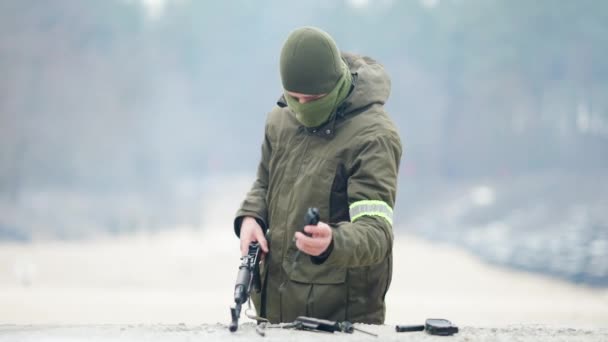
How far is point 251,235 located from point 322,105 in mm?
462

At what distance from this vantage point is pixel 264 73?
87.6 ft

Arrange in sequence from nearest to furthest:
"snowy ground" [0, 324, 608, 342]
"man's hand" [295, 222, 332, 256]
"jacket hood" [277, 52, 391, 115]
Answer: "man's hand" [295, 222, 332, 256] < "snowy ground" [0, 324, 608, 342] < "jacket hood" [277, 52, 391, 115]

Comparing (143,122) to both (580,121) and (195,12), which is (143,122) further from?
(580,121)

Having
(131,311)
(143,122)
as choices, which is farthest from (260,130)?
(131,311)

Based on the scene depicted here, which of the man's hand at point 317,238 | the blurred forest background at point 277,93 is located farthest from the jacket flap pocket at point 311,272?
the blurred forest background at point 277,93

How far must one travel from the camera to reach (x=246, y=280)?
2260 mm

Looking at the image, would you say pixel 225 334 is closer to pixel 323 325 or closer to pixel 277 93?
pixel 323 325

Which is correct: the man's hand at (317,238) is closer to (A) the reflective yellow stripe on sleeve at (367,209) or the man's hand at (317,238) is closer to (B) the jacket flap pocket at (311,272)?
(A) the reflective yellow stripe on sleeve at (367,209)

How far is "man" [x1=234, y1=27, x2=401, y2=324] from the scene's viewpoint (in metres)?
2.22

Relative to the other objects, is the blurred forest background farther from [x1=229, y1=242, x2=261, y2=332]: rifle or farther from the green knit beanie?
the green knit beanie

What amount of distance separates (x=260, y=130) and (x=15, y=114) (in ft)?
26.4

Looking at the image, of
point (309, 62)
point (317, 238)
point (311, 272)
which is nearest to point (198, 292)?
point (311, 272)

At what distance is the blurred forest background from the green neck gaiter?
16.8 m

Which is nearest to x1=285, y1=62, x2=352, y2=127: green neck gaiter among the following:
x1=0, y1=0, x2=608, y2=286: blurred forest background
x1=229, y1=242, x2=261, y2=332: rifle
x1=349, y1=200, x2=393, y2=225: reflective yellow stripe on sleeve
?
x1=349, y1=200, x2=393, y2=225: reflective yellow stripe on sleeve
